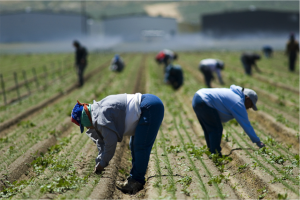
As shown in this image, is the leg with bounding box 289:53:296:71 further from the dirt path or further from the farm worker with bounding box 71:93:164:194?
the dirt path

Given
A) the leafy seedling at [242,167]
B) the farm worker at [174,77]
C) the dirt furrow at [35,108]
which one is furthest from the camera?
the farm worker at [174,77]

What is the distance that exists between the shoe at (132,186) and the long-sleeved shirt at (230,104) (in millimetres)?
1877

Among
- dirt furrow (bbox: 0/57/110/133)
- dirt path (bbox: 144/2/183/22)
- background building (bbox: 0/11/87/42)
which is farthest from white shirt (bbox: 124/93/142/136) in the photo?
dirt path (bbox: 144/2/183/22)

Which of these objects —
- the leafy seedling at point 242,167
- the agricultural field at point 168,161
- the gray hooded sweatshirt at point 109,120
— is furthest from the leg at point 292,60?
Result: the gray hooded sweatshirt at point 109,120

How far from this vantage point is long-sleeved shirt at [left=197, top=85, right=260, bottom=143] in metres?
5.46

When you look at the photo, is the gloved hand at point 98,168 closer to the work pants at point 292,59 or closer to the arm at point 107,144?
the arm at point 107,144

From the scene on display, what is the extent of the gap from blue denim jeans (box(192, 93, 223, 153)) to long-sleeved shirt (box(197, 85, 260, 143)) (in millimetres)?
80

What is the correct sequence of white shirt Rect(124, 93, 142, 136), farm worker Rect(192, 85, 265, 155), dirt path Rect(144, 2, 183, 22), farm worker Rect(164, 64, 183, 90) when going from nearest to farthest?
white shirt Rect(124, 93, 142, 136), farm worker Rect(192, 85, 265, 155), farm worker Rect(164, 64, 183, 90), dirt path Rect(144, 2, 183, 22)

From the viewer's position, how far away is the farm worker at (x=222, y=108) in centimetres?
547

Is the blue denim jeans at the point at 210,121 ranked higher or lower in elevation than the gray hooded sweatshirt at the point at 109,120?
lower

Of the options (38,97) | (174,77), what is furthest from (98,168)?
(174,77)

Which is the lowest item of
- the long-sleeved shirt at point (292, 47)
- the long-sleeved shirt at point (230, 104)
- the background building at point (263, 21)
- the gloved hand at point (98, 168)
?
the gloved hand at point (98, 168)

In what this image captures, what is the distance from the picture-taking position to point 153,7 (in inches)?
5738

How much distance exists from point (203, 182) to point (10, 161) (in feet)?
11.5
